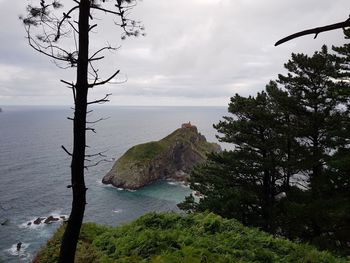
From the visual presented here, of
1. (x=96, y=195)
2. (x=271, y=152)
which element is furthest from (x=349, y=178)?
(x=96, y=195)

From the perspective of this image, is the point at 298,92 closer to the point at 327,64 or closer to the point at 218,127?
the point at 327,64

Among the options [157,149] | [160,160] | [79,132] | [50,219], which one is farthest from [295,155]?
[157,149]

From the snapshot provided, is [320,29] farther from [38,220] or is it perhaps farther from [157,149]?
[157,149]

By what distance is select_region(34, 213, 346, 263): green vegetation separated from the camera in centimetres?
1023

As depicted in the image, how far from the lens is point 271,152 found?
75.6 feet

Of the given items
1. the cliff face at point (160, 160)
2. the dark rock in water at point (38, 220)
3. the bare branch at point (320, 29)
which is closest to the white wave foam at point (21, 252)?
the dark rock in water at point (38, 220)

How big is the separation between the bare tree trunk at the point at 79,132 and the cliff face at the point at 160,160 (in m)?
73.9

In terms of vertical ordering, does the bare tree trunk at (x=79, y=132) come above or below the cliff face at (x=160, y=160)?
above

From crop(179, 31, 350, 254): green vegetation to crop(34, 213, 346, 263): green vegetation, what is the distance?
6.92 m

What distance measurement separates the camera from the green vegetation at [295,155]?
19.2 m

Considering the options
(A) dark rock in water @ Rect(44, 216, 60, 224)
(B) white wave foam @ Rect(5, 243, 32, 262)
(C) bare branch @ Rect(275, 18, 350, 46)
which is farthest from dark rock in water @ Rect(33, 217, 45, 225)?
(C) bare branch @ Rect(275, 18, 350, 46)

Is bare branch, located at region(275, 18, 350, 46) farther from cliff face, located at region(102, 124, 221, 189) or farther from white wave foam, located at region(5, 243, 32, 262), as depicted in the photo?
cliff face, located at region(102, 124, 221, 189)

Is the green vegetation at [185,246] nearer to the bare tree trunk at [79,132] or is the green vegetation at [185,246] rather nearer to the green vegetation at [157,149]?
the bare tree trunk at [79,132]

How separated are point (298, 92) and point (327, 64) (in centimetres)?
236
